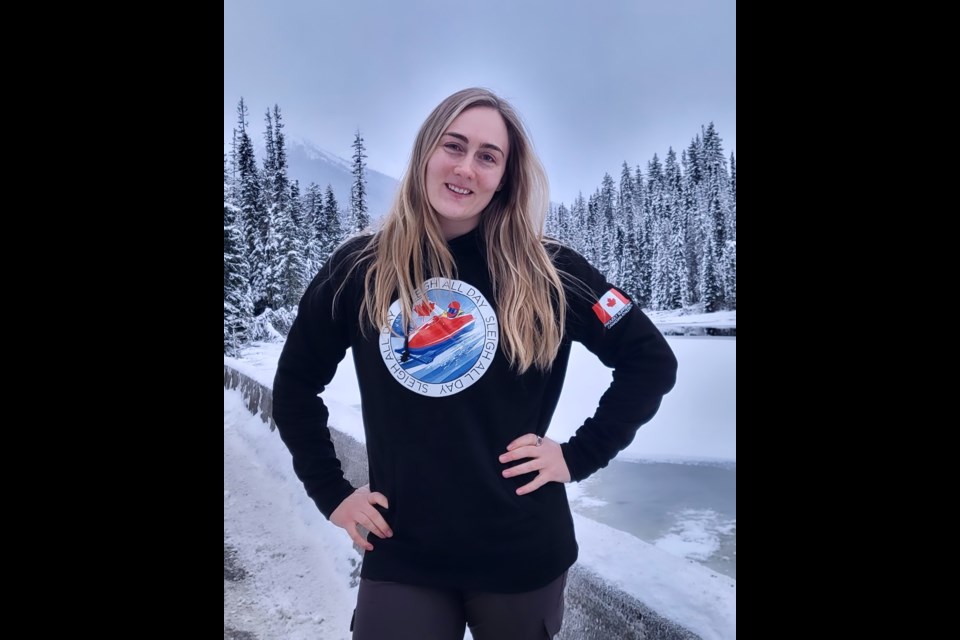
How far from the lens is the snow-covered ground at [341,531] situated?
154 cm

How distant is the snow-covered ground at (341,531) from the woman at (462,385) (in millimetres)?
164

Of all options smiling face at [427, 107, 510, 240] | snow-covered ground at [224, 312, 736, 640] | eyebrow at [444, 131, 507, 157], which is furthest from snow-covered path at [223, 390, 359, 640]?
eyebrow at [444, 131, 507, 157]

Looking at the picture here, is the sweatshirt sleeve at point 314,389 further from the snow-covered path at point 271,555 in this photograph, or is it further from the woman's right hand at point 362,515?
Answer: the snow-covered path at point 271,555

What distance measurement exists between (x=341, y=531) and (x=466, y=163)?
3.37 feet

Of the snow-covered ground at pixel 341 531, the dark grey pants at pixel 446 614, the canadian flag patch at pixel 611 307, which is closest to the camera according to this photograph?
the dark grey pants at pixel 446 614

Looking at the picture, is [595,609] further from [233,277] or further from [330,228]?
[233,277]

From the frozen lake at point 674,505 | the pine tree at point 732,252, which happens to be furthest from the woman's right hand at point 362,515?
the pine tree at point 732,252

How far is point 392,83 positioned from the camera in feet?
5.45

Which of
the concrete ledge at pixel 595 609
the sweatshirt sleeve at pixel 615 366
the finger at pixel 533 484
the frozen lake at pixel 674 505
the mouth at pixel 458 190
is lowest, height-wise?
the concrete ledge at pixel 595 609

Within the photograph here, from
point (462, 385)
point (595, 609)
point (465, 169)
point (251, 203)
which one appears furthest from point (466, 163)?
point (595, 609)

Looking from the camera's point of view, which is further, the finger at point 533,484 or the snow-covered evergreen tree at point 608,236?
the snow-covered evergreen tree at point 608,236

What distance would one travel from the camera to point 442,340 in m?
1.35
